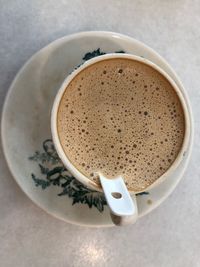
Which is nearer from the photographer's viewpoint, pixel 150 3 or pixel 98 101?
pixel 98 101

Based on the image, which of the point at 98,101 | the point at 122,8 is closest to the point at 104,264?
the point at 98,101

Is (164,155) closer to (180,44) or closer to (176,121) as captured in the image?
(176,121)

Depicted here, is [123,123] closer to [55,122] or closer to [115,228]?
A: [55,122]

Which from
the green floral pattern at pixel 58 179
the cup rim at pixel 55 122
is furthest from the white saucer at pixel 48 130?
the cup rim at pixel 55 122

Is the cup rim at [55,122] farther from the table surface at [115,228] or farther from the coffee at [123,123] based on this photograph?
the table surface at [115,228]

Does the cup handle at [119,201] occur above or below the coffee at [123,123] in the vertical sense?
below

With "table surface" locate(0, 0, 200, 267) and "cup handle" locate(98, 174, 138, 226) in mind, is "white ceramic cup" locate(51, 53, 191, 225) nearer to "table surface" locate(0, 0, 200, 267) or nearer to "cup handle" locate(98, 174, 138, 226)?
"cup handle" locate(98, 174, 138, 226)
